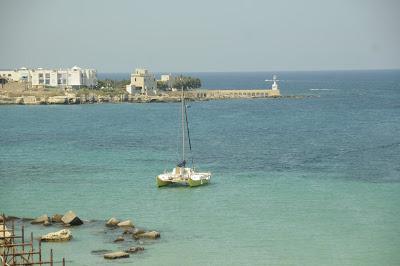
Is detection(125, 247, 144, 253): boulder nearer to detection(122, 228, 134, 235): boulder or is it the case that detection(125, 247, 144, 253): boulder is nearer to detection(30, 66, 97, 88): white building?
detection(122, 228, 134, 235): boulder

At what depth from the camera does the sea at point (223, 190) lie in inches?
1331

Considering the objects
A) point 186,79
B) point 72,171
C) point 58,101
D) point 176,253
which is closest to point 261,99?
point 186,79

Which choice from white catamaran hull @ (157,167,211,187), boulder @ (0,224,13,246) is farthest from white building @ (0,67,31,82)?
boulder @ (0,224,13,246)

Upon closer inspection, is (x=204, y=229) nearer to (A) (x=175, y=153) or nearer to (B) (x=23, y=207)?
(B) (x=23, y=207)

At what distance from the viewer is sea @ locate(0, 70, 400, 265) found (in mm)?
33812

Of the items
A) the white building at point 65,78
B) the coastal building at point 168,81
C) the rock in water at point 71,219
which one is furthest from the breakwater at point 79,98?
the rock in water at point 71,219

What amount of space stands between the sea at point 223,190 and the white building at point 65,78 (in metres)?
47.9

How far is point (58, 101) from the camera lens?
127 m

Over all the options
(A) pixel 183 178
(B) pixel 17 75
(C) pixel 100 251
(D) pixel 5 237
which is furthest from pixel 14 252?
(B) pixel 17 75

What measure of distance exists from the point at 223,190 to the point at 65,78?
321 feet

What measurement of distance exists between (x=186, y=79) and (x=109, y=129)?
70680 mm

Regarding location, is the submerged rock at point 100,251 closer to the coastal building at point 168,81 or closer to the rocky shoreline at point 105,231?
the rocky shoreline at point 105,231

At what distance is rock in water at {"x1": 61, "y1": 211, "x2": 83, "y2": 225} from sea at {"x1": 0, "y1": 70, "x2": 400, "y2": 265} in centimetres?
49

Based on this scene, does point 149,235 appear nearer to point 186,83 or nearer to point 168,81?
point 168,81
